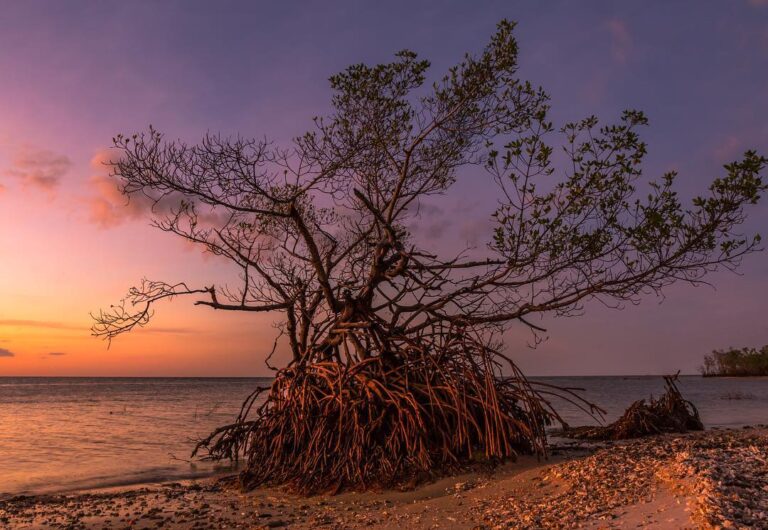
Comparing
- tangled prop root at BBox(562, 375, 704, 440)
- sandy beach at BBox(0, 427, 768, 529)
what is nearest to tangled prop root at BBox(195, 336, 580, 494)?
sandy beach at BBox(0, 427, 768, 529)

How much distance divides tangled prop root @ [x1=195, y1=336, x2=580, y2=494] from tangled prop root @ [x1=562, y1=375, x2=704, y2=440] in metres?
4.07

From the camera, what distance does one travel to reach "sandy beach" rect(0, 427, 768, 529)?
14.9 ft

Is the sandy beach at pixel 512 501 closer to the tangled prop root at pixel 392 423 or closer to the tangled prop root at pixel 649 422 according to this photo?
the tangled prop root at pixel 392 423

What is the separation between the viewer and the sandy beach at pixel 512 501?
453 cm

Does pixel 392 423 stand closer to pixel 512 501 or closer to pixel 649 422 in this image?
pixel 512 501

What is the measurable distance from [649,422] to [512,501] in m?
7.81

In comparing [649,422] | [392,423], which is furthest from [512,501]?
[649,422]

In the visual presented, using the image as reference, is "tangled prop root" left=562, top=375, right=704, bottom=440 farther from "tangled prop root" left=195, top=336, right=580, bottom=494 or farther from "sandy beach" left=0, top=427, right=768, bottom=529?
"tangled prop root" left=195, top=336, right=580, bottom=494

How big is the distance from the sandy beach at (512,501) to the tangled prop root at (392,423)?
0.34 meters

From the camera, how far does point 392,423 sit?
27.5 feet

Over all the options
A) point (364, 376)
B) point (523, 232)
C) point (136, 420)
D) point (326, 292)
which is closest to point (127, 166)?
Result: point (326, 292)

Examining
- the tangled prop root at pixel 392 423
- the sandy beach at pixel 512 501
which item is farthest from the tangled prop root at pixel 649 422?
the tangled prop root at pixel 392 423

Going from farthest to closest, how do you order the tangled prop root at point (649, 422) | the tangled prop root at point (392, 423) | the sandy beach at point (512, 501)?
1. the tangled prop root at point (649, 422)
2. the tangled prop root at point (392, 423)
3. the sandy beach at point (512, 501)

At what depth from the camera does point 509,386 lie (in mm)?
9062
